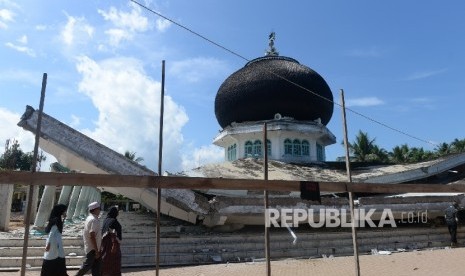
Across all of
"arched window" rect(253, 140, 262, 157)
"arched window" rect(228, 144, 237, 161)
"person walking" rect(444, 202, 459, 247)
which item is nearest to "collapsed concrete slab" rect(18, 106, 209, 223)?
"person walking" rect(444, 202, 459, 247)

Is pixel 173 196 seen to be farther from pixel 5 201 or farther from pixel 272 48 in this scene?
pixel 272 48

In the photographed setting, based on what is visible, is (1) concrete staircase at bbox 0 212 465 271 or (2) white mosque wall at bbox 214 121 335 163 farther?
(2) white mosque wall at bbox 214 121 335 163

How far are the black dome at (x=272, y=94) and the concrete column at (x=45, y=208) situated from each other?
37.9 ft

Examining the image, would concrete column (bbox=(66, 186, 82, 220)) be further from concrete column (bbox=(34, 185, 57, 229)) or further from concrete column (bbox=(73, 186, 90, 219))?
concrete column (bbox=(34, 185, 57, 229))

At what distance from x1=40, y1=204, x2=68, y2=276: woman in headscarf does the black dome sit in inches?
653

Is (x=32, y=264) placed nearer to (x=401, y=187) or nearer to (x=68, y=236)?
(x=68, y=236)

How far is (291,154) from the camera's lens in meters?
21.6

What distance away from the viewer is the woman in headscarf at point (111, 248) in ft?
21.6

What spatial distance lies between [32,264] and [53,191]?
4159 mm

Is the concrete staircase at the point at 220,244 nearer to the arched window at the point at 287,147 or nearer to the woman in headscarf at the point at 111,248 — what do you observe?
the woman in headscarf at the point at 111,248

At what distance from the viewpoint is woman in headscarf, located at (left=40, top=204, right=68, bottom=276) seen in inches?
223

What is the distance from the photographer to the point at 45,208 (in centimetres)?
1303

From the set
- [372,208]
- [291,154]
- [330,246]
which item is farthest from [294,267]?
[291,154]

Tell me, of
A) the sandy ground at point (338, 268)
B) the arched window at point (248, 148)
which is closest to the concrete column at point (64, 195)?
the sandy ground at point (338, 268)
